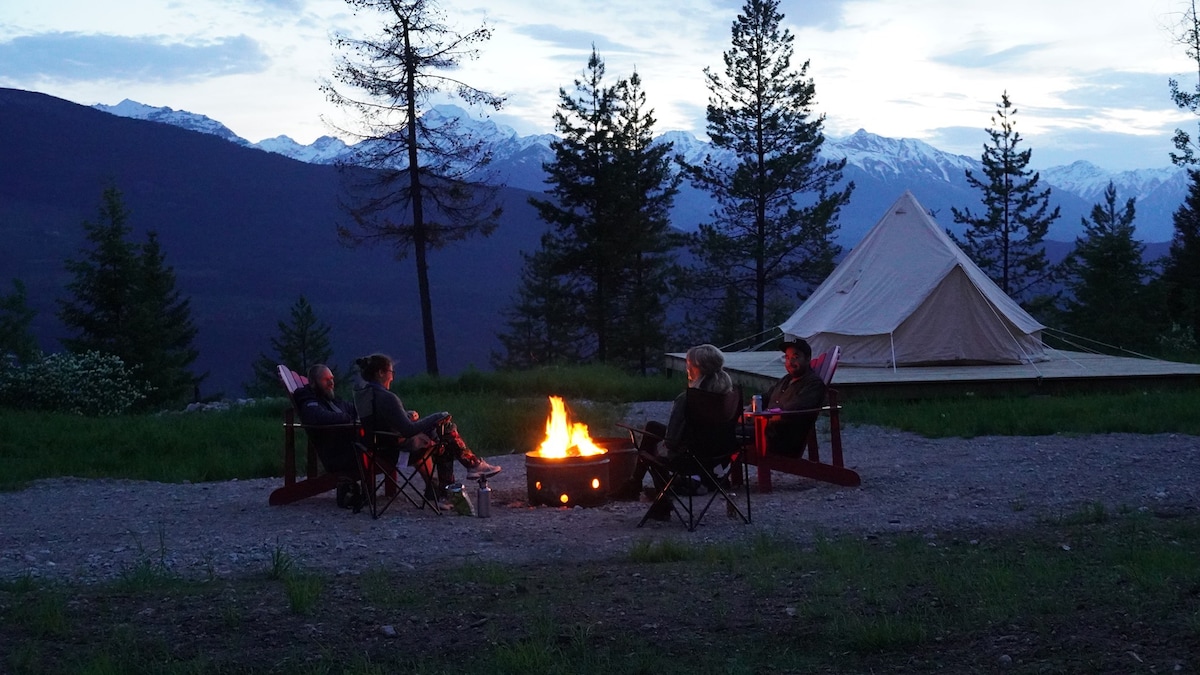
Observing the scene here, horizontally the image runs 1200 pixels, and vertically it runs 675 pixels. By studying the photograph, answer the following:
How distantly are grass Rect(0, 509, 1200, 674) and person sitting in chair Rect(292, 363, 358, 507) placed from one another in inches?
75.3

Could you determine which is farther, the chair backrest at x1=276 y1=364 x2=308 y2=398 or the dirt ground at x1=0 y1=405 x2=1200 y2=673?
the chair backrest at x1=276 y1=364 x2=308 y2=398

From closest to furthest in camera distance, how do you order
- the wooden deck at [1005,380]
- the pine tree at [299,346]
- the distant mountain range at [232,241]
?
the wooden deck at [1005,380], the pine tree at [299,346], the distant mountain range at [232,241]

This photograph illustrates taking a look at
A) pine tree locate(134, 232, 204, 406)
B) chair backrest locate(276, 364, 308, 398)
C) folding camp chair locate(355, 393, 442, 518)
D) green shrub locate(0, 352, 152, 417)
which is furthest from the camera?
pine tree locate(134, 232, 204, 406)

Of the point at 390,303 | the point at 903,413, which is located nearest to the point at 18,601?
the point at 903,413

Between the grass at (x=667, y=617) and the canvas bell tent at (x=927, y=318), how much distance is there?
29.7ft

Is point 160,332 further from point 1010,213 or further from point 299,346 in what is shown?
point 1010,213

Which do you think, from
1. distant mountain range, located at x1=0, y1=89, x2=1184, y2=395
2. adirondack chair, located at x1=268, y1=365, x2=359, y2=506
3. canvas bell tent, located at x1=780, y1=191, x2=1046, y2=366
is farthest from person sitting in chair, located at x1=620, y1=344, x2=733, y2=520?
distant mountain range, located at x1=0, y1=89, x2=1184, y2=395

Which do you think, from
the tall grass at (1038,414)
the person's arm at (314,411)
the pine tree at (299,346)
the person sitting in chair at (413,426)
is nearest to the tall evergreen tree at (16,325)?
the pine tree at (299,346)

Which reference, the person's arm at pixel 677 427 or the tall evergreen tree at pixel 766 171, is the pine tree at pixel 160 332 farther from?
the person's arm at pixel 677 427

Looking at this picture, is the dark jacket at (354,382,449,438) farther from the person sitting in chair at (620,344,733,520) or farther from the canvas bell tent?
the canvas bell tent

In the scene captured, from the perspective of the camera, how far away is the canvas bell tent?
45.1ft

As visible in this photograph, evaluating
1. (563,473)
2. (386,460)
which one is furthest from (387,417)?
(563,473)

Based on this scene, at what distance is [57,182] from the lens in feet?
381

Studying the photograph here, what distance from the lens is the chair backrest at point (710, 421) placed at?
19.5ft
